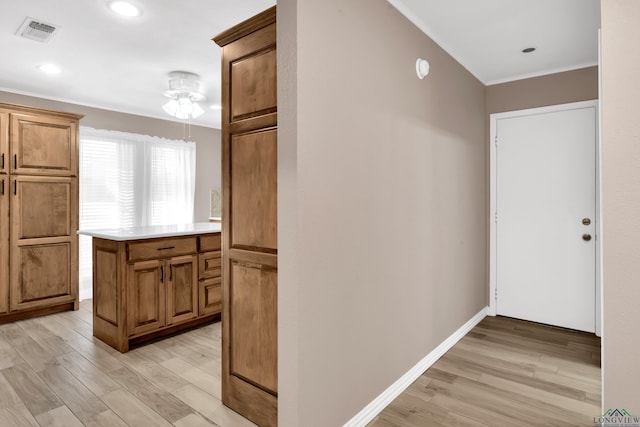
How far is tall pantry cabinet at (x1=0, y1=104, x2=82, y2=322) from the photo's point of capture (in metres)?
3.79

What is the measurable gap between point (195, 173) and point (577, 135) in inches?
205

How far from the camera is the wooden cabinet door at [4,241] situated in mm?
3766

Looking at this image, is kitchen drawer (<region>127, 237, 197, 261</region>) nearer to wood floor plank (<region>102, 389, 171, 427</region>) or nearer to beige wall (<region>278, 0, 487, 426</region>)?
wood floor plank (<region>102, 389, 171, 427</region>)

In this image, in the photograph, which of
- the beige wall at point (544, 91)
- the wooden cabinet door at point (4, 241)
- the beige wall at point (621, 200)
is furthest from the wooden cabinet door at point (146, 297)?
the beige wall at point (544, 91)

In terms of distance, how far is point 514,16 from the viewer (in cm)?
259

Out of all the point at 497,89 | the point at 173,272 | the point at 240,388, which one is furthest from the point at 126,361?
the point at 497,89

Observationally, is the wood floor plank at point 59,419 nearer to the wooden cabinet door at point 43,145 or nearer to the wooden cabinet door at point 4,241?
the wooden cabinet door at point 4,241

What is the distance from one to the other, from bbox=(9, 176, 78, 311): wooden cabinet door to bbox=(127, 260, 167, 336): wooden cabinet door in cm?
173

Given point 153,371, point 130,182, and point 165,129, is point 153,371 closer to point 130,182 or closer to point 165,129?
point 130,182

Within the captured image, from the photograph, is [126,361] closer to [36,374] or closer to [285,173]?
[36,374]

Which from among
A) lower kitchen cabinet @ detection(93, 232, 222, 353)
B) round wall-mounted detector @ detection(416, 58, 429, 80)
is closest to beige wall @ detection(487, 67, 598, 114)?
round wall-mounted detector @ detection(416, 58, 429, 80)

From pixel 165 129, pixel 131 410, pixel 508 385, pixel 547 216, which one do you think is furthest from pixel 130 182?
pixel 547 216

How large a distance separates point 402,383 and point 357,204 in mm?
1288

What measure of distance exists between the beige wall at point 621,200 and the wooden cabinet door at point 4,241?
4904mm
